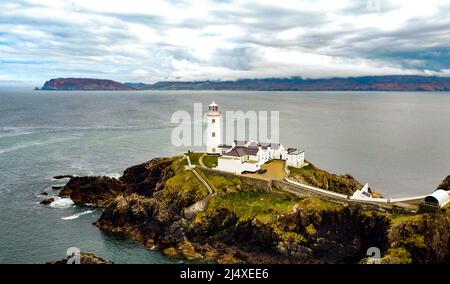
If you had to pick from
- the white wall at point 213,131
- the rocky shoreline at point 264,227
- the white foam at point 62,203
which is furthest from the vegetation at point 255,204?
the white foam at point 62,203

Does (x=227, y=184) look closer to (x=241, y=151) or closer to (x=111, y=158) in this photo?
(x=241, y=151)

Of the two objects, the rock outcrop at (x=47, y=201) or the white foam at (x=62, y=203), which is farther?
the rock outcrop at (x=47, y=201)

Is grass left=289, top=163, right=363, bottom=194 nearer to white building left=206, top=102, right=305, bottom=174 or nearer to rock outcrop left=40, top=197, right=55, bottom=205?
white building left=206, top=102, right=305, bottom=174

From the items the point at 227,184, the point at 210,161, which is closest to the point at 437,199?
the point at 227,184

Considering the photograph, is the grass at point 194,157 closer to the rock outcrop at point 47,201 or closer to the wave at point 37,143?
the rock outcrop at point 47,201

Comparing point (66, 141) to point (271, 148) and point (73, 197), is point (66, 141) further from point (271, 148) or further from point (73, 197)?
point (271, 148)

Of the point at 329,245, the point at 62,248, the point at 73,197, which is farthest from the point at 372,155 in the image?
the point at 62,248

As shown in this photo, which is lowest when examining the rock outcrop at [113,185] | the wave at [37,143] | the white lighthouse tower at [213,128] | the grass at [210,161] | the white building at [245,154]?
the rock outcrop at [113,185]
